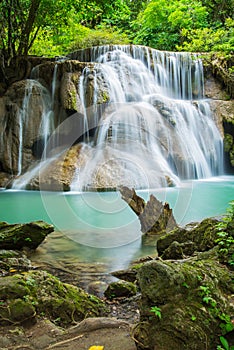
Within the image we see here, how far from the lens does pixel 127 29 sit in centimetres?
2580

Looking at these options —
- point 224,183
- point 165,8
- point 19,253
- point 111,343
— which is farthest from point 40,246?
point 165,8

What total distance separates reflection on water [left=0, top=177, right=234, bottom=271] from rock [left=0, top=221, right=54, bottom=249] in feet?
0.70

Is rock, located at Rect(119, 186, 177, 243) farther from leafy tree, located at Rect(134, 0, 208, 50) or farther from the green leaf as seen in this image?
leafy tree, located at Rect(134, 0, 208, 50)

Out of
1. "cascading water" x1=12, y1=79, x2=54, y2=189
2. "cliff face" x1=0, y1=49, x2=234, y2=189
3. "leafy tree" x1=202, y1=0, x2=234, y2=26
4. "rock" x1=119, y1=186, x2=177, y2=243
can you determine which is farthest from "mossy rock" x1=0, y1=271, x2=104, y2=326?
"leafy tree" x1=202, y1=0, x2=234, y2=26

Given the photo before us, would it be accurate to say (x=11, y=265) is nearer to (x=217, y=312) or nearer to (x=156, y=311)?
(x=156, y=311)

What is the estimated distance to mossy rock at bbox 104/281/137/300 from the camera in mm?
3438

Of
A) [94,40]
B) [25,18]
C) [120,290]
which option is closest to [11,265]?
[120,290]

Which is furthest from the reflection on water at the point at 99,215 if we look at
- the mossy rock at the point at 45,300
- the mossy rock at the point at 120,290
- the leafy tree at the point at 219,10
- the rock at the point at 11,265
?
the leafy tree at the point at 219,10

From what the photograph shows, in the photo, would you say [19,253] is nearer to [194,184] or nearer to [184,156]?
[194,184]

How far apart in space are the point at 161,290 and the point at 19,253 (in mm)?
3239

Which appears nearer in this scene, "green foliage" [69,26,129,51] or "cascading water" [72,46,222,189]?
"cascading water" [72,46,222,189]

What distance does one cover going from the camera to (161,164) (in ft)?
40.0

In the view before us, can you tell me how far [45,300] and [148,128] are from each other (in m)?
10.9

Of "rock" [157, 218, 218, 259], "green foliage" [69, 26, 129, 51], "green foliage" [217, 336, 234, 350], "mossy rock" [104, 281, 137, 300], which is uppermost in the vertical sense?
"green foliage" [69, 26, 129, 51]
